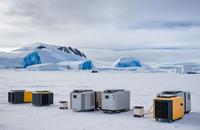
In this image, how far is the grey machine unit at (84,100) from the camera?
14.7 m

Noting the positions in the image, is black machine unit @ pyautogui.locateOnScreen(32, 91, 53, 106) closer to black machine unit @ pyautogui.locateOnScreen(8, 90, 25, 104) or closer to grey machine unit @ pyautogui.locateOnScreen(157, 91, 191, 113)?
black machine unit @ pyautogui.locateOnScreen(8, 90, 25, 104)

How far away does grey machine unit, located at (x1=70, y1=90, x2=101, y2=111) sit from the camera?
48.3 ft

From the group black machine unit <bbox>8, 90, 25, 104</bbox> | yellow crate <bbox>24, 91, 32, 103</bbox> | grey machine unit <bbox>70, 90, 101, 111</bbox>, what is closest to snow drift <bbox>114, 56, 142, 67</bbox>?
yellow crate <bbox>24, 91, 32, 103</bbox>

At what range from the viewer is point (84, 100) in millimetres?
14789

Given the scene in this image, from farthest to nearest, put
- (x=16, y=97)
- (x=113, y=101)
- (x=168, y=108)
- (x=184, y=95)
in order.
→ (x=16, y=97)
(x=113, y=101)
(x=184, y=95)
(x=168, y=108)

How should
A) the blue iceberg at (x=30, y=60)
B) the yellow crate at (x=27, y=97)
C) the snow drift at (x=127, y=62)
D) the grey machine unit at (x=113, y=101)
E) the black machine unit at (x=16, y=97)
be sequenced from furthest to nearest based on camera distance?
the snow drift at (x=127, y=62)
the blue iceberg at (x=30, y=60)
the yellow crate at (x=27, y=97)
the black machine unit at (x=16, y=97)
the grey machine unit at (x=113, y=101)

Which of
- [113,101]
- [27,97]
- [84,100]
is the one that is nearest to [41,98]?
[27,97]

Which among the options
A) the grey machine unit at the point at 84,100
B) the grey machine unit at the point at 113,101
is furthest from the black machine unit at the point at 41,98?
the grey machine unit at the point at 113,101

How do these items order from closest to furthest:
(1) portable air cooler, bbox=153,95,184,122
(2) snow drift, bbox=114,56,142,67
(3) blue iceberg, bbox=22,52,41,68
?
(1) portable air cooler, bbox=153,95,184,122 → (3) blue iceberg, bbox=22,52,41,68 → (2) snow drift, bbox=114,56,142,67

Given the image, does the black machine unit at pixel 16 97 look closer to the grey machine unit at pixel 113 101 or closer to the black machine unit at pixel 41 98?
the black machine unit at pixel 41 98

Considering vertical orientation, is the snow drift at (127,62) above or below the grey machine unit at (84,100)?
above

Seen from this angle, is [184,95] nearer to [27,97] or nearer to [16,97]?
[27,97]

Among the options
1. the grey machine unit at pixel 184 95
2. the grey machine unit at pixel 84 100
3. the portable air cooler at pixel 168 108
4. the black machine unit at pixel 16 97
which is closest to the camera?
the portable air cooler at pixel 168 108

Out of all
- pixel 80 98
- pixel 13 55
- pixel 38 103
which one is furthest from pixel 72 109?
pixel 13 55
